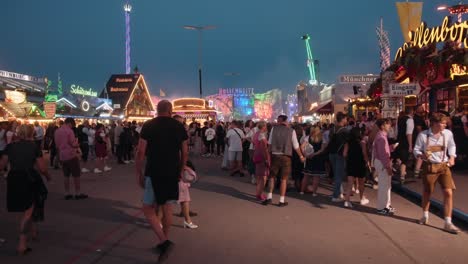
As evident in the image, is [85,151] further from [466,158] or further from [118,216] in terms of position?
[466,158]

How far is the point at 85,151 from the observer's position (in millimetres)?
16938

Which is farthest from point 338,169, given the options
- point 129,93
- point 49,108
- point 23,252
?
point 129,93

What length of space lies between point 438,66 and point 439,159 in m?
9.88

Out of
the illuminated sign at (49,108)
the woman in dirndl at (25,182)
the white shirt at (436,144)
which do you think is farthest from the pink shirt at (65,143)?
the illuminated sign at (49,108)

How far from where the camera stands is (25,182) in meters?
6.14

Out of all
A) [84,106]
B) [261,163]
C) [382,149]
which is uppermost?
[84,106]

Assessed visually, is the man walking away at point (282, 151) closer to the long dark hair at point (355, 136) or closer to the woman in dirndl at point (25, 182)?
the long dark hair at point (355, 136)

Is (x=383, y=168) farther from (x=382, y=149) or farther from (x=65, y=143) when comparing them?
(x=65, y=143)

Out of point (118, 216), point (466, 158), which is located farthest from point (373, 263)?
point (466, 158)

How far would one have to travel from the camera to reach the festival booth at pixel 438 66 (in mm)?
15035

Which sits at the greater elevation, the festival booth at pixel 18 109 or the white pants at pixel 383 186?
the festival booth at pixel 18 109

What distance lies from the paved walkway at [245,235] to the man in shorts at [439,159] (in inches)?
20.4

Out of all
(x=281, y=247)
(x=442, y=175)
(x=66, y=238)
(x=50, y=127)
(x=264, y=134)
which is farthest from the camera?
(x=50, y=127)

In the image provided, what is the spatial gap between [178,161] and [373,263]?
8.58 ft
